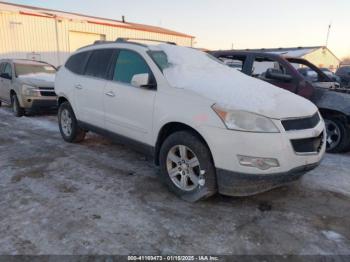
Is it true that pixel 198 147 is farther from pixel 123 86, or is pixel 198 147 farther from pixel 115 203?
pixel 123 86

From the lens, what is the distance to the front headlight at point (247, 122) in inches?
118

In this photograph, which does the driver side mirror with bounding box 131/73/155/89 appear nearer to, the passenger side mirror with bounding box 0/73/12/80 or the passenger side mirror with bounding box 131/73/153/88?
the passenger side mirror with bounding box 131/73/153/88

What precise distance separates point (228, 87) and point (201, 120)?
0.68 m

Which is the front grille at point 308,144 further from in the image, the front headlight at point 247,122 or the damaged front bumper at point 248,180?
the front headlight at point 247,122

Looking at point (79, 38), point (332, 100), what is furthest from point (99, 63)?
point (79, 38)

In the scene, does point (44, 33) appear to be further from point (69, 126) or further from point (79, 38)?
point (69, 126)

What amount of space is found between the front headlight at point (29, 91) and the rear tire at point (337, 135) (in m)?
7.37

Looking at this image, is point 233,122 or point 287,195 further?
point 287,195

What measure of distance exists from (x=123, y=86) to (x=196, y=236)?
230cm

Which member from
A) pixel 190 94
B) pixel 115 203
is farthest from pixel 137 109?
pixel 115 203

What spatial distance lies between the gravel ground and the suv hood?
436 centimetres

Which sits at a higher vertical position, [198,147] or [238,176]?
[198,147]

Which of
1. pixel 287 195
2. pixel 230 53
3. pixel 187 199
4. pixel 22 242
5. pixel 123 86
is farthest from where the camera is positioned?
pixel 230 53

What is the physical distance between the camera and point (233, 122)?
301 centimetres
